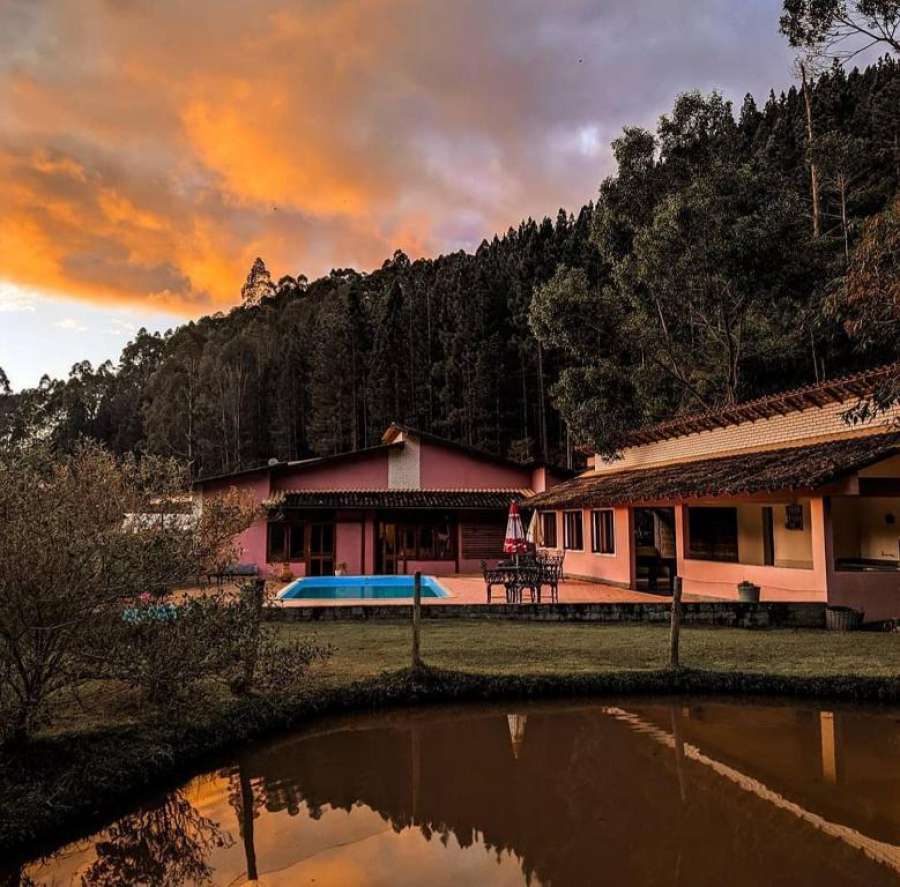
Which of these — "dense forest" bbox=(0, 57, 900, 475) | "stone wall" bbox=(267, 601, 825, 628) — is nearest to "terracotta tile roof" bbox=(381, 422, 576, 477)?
"dense forest" bbox=(0, 57, 900, 475)

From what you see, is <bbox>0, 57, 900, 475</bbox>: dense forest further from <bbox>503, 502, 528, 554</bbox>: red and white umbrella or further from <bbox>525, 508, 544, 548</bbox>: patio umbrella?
<bbox>503, 502, 528, 554</bbox>: red and white umbrella

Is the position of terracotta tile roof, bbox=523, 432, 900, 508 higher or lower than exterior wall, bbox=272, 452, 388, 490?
lower

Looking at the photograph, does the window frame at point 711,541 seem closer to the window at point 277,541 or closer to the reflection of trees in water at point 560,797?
the reflection of trees in water at point 560,797

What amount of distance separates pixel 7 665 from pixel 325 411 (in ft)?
126

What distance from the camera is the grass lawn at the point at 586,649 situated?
342 inches

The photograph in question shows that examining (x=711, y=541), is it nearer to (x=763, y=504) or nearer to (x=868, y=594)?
(x=763, y=504)

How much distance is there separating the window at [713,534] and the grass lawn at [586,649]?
453cm

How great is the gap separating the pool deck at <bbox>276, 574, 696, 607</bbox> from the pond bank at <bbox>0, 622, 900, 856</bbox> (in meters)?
1.31

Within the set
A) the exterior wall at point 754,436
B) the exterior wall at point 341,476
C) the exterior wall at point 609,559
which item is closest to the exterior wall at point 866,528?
the exterior wall at point 754,436

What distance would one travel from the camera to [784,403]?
1449cm

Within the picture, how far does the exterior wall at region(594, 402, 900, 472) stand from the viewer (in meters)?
13.3

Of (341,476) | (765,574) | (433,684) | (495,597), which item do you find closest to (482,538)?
(341,476)

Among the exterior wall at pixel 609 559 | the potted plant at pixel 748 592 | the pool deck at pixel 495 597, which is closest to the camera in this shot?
the potted plant at pixel 748 592

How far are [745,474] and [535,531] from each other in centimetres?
1208
